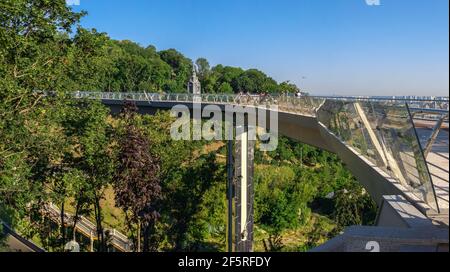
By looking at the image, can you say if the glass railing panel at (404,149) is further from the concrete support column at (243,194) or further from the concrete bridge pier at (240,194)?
the concrete support column at (243,194)

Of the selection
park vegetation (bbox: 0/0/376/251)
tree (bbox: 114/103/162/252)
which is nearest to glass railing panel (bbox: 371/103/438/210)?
park vegetation (bbox: 0/0/376/251)

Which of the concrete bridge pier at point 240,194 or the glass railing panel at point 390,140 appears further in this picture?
the concrete bridge pier at point 240,194

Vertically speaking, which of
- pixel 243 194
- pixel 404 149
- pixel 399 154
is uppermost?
pixel 404 149

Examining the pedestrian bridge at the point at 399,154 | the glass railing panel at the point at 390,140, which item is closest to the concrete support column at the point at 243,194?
the pedestrian bridge at the point at 399,154

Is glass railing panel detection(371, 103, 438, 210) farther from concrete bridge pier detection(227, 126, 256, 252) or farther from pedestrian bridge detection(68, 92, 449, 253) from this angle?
concrete bridge pier detection(227, 126, 256, 252)

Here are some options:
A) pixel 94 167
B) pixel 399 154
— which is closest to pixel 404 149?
pixel 399 154

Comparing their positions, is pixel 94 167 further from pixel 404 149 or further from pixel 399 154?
pixel 404 149

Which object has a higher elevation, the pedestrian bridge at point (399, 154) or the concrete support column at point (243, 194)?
the pedestrian bridge at point (399, 154)

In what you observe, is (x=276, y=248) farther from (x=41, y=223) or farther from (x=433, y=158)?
(x=433, y=158)
